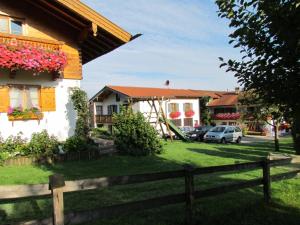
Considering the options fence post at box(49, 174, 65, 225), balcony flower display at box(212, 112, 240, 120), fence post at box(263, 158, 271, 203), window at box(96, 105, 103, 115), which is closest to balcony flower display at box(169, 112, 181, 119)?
balcony flower display at box(212, 112, 240, 120)

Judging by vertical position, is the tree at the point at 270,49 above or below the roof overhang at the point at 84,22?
below

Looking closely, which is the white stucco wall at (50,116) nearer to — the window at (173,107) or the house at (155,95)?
the house at (155,95)

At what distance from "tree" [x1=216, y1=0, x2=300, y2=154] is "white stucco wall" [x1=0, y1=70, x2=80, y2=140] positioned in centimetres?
1157

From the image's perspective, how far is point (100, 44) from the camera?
758 inches

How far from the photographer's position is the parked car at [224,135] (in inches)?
1444

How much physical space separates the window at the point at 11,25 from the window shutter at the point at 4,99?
241cm

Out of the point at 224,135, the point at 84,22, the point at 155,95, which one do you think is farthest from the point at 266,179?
the point at 155,95

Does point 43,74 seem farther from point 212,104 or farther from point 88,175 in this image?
point 212,104

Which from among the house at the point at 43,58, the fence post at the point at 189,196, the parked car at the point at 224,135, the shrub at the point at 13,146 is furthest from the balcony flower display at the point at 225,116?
the fence post at the point at 189,196

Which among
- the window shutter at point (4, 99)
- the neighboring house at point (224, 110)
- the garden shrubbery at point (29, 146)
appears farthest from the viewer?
the neighboring house at point (224, 110)

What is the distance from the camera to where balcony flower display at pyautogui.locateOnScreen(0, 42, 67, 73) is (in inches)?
575

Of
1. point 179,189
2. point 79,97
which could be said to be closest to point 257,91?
point 179,189

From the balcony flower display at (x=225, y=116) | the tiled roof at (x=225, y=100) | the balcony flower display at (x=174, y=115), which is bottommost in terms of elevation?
the balcony flower display at (x=225, y=116)

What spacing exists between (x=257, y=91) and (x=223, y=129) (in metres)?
32.0
